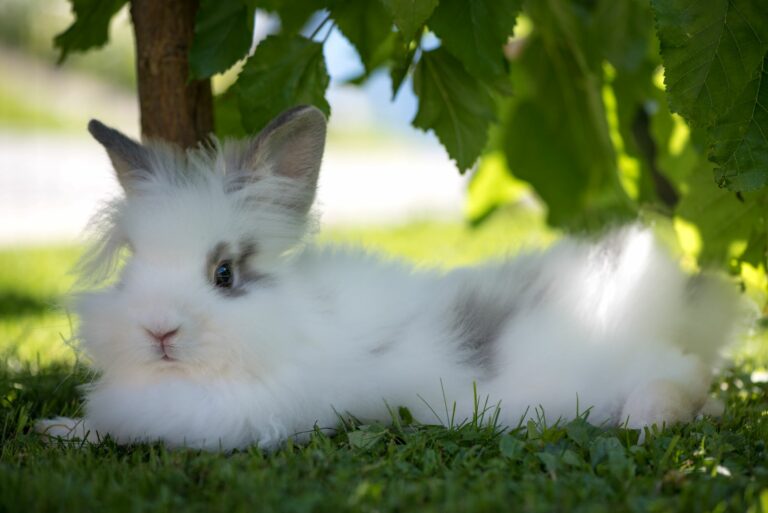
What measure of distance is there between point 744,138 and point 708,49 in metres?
0.29

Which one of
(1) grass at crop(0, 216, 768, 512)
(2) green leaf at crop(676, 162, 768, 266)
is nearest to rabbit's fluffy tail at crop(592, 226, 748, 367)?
(2) green leaf at crop(676, 162, 768, 266)

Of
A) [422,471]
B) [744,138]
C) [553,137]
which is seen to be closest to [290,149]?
[422,471]

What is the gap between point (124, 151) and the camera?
2.78 meters

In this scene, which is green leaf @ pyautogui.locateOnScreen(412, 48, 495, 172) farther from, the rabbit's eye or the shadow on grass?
the shadow on grass

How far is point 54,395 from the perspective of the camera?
10.7 ft

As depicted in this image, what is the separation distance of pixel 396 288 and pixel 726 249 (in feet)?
4.58

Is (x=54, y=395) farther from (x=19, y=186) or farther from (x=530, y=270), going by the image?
(x=19, y=186)

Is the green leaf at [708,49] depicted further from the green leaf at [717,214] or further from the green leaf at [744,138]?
the green leaf at [717,214]

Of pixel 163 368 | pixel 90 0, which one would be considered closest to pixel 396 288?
pixel 163 368

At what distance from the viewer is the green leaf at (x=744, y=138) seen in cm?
259

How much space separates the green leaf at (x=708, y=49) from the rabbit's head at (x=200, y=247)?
104 centimetres

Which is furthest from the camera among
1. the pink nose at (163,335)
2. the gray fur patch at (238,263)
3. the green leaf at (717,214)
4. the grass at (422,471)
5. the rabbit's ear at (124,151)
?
the green leaf at (717,214)

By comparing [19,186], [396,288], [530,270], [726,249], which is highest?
[19,186]

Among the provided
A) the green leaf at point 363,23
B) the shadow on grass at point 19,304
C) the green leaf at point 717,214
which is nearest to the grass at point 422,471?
the green leaf at point 717,214
